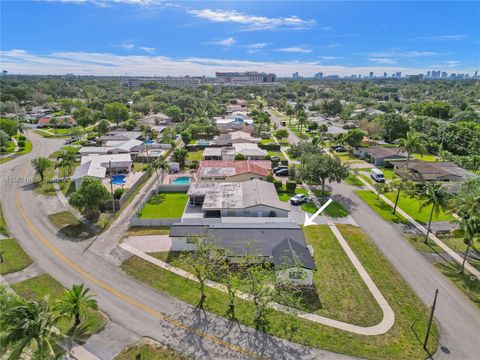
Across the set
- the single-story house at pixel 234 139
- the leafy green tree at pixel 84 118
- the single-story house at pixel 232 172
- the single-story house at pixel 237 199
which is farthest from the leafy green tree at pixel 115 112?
the single-story house at pixel 237 199

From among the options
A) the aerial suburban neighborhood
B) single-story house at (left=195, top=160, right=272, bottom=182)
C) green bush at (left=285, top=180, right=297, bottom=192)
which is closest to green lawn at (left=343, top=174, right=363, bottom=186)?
the aerial suburban neighborhood

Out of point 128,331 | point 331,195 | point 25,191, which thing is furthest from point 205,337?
point 25,191

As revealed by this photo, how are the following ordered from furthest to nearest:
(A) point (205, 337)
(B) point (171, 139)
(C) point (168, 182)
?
1. (B) point (171, 139)
2. (C) point (168, 182)
3. (A) point (205, 337)

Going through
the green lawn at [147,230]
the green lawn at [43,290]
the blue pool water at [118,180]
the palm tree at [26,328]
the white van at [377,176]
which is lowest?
the green lawn at [43,290]

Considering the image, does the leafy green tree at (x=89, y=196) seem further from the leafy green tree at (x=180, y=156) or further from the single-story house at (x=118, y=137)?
the single-story house at (x=118, y=137)

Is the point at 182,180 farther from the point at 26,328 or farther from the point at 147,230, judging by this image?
the point at 26,328

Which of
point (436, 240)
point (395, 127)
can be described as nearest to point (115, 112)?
point (395, 127)

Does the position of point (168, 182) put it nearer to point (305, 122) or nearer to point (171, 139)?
point (171, 139)
